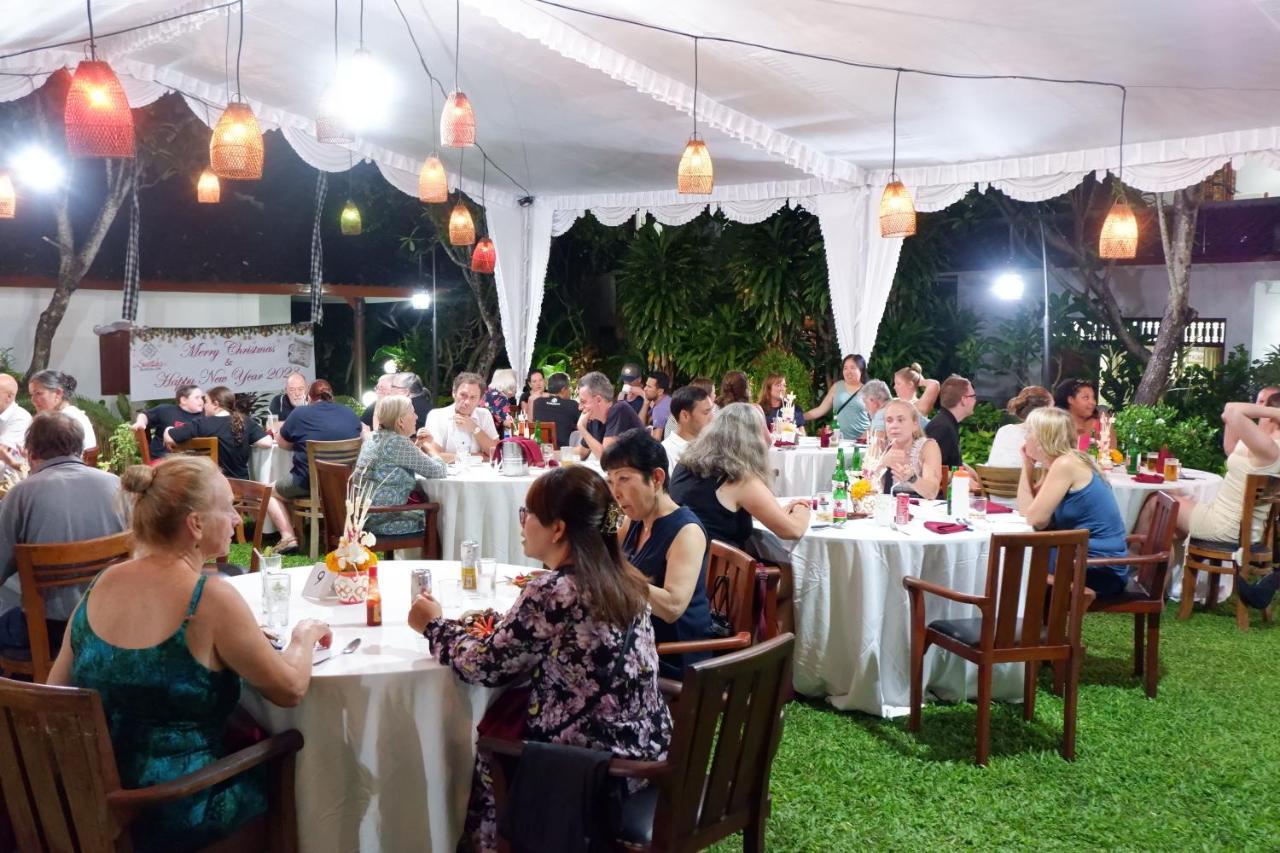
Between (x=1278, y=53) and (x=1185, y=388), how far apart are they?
24.8 ft

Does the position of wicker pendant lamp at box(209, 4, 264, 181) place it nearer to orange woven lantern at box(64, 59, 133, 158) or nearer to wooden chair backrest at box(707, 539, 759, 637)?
orange woven lantern at box(64, 59, 133, 158)

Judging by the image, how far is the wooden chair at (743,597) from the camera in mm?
3334

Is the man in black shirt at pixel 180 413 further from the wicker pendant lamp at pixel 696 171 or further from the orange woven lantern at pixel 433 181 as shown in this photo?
the wicker pendant lamp at pixel 696 171

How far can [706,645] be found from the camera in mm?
3275

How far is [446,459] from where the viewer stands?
21.8 ft

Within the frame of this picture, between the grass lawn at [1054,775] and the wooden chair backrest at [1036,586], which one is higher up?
the wooden chair backrest at [1036,586]

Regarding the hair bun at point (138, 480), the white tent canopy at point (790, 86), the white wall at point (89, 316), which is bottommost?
the hair bun at point (138, 480)

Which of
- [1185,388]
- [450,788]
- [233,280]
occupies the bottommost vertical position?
[450,788]

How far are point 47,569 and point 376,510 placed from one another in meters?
2.36

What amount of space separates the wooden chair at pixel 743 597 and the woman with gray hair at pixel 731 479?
1.36ft

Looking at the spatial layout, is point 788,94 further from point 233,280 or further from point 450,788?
point 233,280

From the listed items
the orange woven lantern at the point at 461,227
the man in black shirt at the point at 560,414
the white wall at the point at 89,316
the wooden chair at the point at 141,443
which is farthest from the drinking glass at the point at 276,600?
the white wall at the point at 89,316

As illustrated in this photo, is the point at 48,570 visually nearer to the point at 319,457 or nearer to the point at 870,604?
the point at 870,604

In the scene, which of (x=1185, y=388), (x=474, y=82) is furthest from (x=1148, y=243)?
(x=474, y=82)
